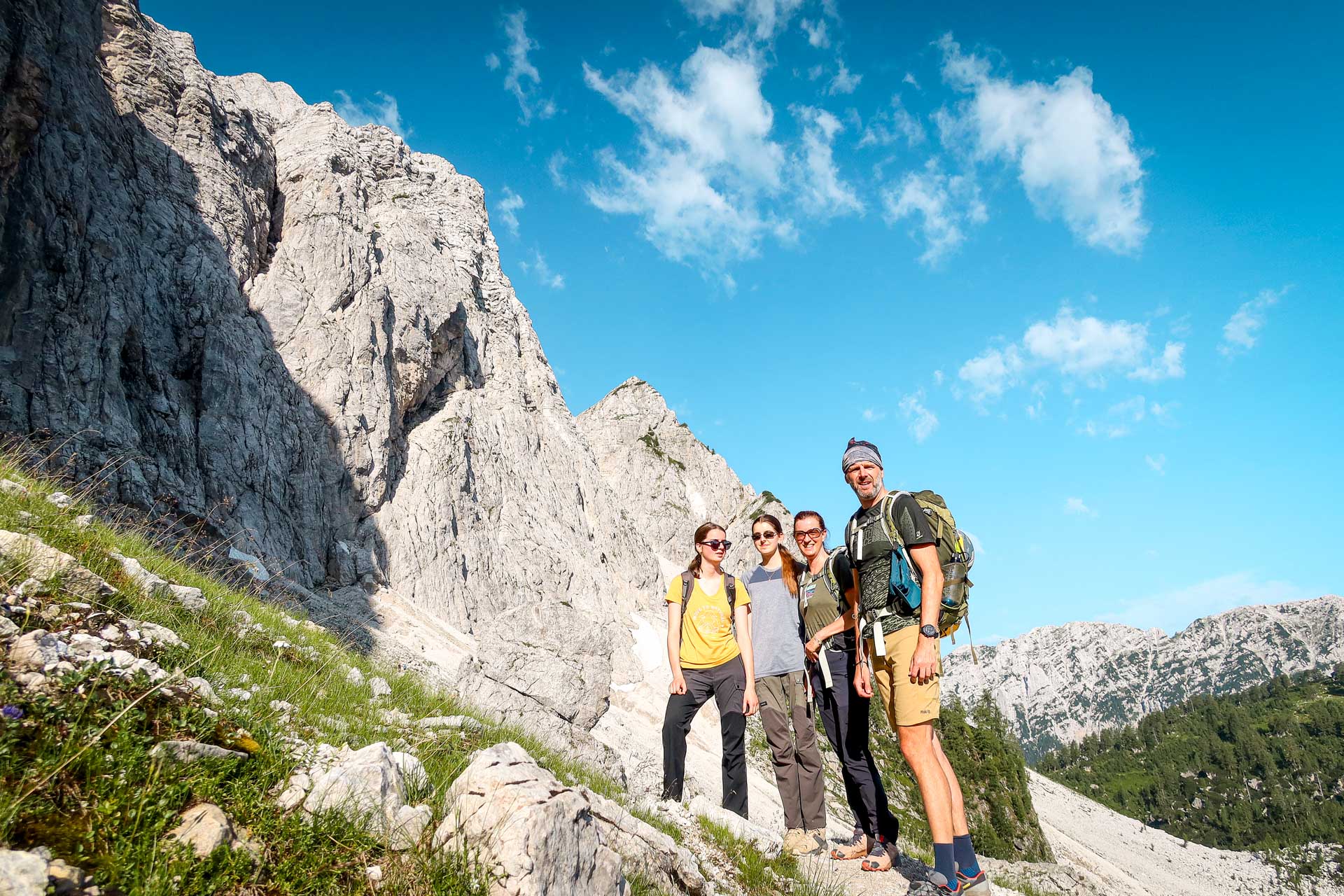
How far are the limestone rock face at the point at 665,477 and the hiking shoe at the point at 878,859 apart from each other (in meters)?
73.2

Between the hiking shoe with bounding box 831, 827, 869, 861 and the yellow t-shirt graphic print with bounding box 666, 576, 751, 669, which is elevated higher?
the yellow t-shirt graphic print with bounding box 666, 576, 751, 669

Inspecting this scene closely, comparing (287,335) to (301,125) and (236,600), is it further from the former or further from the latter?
(236,600)

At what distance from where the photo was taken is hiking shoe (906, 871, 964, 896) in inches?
198

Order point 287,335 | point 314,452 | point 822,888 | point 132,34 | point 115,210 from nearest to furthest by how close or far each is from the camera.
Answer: point 822,888
point 115,210
point 132,34
point 314,452
point 287,335

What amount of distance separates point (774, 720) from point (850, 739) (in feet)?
2.62

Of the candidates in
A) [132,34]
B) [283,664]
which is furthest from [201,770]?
[132,34]

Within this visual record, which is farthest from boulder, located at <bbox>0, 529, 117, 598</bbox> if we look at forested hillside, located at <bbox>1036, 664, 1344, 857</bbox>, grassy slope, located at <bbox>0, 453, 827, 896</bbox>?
forested hillside, located at <bbox>1036, 664, 1344, 857</bbox>

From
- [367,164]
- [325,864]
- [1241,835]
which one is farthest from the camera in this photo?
[1241,835]

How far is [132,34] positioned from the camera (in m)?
32.0

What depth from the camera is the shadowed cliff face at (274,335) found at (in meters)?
22.0

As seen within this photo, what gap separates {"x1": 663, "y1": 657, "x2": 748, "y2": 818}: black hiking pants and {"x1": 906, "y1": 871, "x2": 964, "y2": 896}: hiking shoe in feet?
6.41

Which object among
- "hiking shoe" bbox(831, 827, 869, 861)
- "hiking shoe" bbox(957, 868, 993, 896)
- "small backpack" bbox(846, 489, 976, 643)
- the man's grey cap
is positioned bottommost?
"hiking shoe" bbox(831, 827, 869, 861)

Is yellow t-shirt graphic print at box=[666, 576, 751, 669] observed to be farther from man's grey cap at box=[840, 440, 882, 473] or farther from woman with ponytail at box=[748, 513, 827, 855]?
man's grey cap at box=[840, 440, 882, 473]

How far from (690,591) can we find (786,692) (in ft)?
5.19
